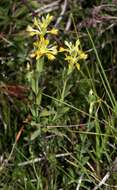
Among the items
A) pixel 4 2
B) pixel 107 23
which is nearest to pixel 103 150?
pixel 107 23

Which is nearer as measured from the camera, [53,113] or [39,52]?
[39,52]

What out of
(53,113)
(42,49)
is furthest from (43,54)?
(53,113)

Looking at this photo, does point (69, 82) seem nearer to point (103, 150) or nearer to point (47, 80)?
point (47, 80)

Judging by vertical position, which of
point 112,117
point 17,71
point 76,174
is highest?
point 17,71

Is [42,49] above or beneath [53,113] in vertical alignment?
above

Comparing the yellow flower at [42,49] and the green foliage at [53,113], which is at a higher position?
the yellow flower at [42,49]

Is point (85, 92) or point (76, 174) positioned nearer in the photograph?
point (76, 174)

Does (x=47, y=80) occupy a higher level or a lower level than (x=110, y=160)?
higher

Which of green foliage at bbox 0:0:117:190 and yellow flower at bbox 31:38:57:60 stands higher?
yellow flower at bbox 31:38:57:60

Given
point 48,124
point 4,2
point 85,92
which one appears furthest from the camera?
point 4,2

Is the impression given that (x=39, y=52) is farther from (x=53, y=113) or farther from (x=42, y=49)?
(x=53, y=113)

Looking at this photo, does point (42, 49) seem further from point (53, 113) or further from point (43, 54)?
A: point (53, 113)
